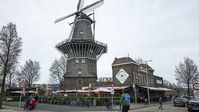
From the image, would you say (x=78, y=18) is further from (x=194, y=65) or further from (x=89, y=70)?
(x=194, y=65)

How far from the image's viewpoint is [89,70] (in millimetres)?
49219

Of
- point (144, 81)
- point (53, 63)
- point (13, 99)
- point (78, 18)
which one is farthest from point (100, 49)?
point (13, 99)

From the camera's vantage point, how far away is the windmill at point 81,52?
159 ft

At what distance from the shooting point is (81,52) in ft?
161

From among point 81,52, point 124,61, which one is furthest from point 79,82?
point 124,61

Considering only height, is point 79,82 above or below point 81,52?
below

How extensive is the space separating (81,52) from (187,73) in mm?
28489

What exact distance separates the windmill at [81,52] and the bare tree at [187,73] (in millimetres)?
21671

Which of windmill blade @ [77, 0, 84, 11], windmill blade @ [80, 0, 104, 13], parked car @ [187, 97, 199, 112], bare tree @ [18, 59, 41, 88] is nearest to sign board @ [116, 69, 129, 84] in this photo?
windmill blade @ [80, 0, 104, 13]

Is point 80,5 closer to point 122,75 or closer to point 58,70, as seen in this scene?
point 58,70

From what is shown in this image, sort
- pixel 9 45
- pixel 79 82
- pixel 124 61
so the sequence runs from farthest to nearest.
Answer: pixel 79 82
pixel 124 61
pixel 9 45

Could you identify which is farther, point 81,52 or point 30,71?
point 30,71

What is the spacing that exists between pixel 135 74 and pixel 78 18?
68.6 ft

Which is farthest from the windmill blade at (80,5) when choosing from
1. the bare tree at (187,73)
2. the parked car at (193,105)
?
the parked car at (193,105)
